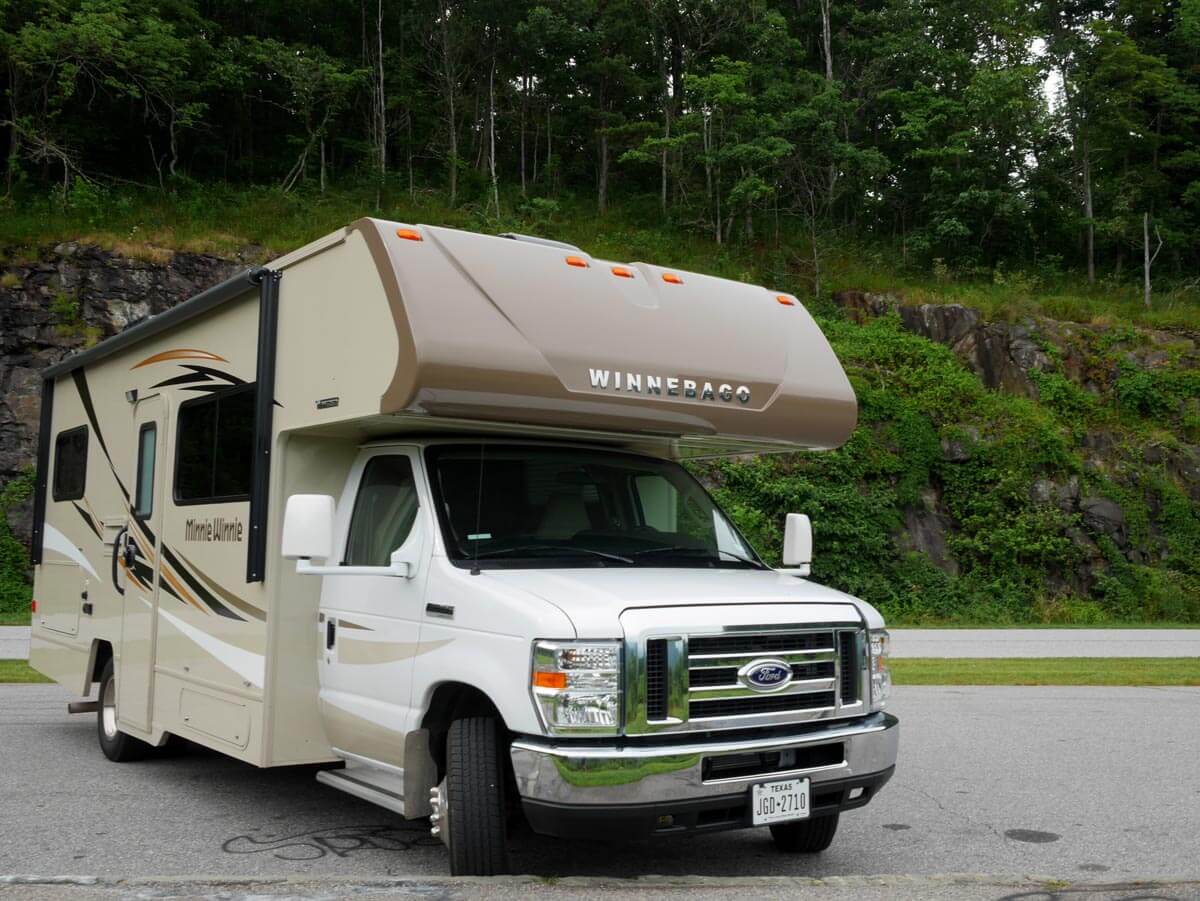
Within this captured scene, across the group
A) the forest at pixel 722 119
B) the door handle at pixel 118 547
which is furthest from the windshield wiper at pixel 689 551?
the forest at pixel 722 119

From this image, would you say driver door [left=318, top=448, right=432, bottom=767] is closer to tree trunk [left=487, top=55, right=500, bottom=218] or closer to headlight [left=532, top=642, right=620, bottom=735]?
headlight [left=532, top=642, right=620, bottom=735]

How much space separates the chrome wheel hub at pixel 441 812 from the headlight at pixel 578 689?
2.46ft

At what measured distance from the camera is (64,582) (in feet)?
34.4

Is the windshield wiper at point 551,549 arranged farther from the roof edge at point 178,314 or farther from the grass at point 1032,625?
the grass at point 1032,625

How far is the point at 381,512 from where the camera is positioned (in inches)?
258

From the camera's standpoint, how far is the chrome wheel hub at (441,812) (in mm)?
5469

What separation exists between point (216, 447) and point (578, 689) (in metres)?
3.51

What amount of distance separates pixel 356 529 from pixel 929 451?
71.4 ft

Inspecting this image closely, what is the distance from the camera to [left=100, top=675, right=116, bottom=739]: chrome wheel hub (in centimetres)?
933

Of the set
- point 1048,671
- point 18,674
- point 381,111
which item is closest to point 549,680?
point 18,674

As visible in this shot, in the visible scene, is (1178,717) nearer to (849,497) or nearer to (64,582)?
(64,582)

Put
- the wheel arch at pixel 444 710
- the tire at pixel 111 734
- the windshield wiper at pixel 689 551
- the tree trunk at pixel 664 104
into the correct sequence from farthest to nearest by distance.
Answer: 1. the tree trunk at pixel 664 104
2. the tire at pixel 111 734
3. the windshield wiper at pixel 689 551
4. the wheel arch at pixel 444 710

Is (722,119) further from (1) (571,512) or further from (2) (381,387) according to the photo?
(2) (381,387)

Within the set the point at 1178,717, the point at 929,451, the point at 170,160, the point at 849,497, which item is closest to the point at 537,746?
the point at 1178,717
